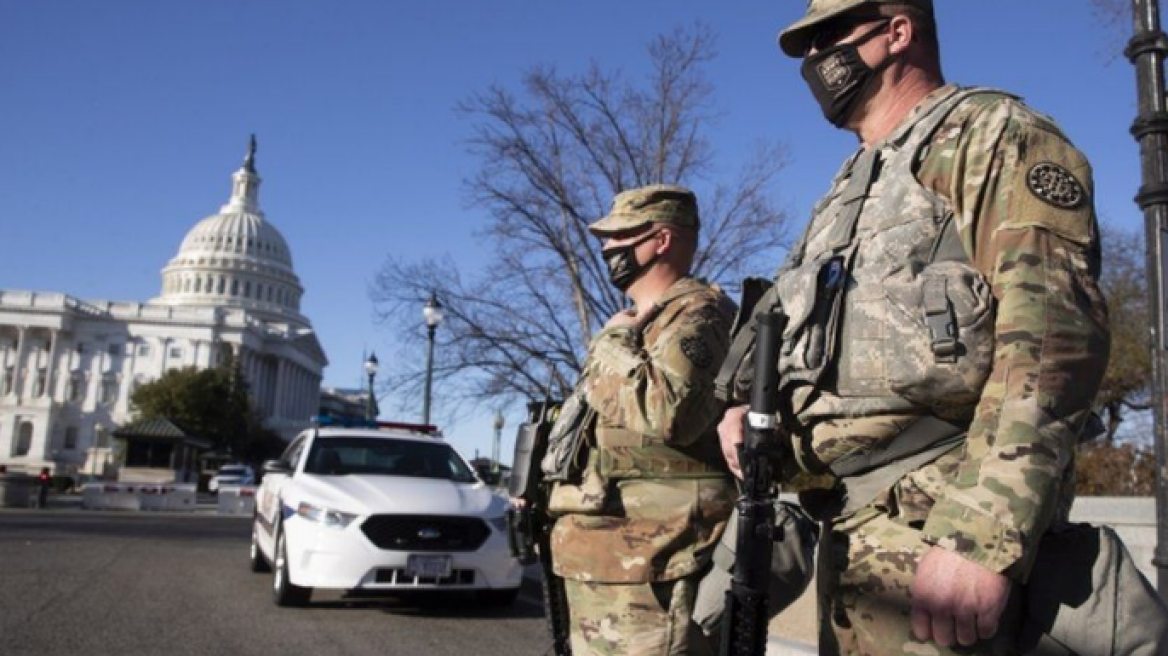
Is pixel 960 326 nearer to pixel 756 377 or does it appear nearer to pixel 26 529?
pixel 756 377

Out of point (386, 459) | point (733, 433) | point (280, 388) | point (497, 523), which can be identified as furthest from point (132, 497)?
point (280, 388)

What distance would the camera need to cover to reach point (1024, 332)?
5.50 feet

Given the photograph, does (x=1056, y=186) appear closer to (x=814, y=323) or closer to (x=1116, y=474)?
(x=814, y=323)

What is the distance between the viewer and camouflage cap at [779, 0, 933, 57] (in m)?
2.15

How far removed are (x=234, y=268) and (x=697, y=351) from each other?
134 metres

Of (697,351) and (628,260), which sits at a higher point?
(628,260)

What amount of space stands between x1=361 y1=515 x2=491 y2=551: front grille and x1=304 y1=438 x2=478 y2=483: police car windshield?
1.14 meters

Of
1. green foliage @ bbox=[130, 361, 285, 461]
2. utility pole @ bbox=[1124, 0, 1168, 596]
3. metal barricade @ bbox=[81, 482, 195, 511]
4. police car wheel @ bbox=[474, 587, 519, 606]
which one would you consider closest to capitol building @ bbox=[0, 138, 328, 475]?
green foliage @ bbox=[130, 361, 285, 461]

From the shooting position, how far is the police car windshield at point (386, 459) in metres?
9.47

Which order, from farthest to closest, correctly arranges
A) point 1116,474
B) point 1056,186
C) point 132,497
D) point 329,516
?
point 132,497 < point 1116,474 < point 329,516 < point 1056,186

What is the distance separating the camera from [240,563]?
12.8m

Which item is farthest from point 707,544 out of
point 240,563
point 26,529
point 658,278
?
point 26,529

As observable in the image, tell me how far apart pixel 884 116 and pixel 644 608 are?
4.95 ft

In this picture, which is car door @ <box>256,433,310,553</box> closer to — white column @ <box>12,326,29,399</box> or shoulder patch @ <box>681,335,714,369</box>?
shoulder patch @ <box>681,335,714,369</box>
